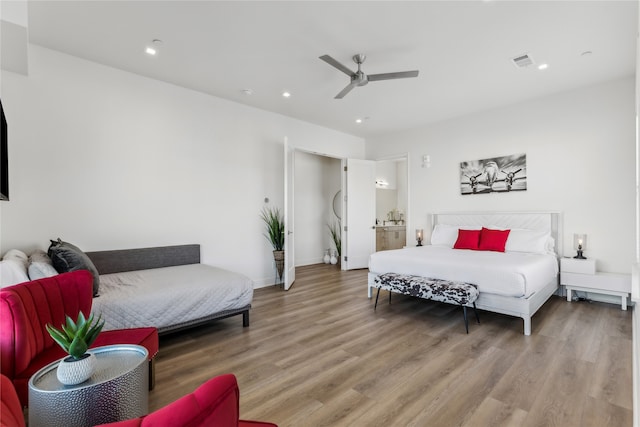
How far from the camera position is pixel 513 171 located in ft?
16.3

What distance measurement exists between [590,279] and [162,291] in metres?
5.10

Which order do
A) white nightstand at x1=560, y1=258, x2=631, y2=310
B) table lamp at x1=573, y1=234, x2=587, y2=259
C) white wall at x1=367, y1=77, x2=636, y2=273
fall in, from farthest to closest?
table lamp at x1=573, y1=234, x2=587, y2=259 → white wall at x1=367, y1=77, x2=636, y2=273 → white nightstand at x1=560, y1=258, x2=631, y2=310

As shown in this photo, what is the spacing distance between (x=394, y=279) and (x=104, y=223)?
11.5 ft

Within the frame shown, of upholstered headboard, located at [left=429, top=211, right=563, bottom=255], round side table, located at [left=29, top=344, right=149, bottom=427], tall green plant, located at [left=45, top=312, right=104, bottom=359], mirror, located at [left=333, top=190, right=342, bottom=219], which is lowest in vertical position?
round side table, located at [left=29, top=344, right=149, bottom=427]

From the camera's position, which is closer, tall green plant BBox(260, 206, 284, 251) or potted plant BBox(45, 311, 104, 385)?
potted plant BBox(45, 311, 104, 385)

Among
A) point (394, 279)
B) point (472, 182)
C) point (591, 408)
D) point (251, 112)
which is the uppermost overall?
point (251, 112)

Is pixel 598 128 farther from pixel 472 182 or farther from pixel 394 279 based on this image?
pixel 394 279

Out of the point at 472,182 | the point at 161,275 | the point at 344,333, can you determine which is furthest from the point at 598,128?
the point at 161,275

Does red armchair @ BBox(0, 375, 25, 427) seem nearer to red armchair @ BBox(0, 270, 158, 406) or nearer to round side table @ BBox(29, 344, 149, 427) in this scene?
round side table @ BBox(29, 344, 149, 427)

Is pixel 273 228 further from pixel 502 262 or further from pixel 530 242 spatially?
pixel 530 242

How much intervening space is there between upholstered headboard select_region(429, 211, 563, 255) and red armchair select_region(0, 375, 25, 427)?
18.3 ft

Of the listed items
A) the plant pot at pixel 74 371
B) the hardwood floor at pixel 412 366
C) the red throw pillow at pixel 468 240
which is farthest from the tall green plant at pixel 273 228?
the plant pot at pixel 74 371

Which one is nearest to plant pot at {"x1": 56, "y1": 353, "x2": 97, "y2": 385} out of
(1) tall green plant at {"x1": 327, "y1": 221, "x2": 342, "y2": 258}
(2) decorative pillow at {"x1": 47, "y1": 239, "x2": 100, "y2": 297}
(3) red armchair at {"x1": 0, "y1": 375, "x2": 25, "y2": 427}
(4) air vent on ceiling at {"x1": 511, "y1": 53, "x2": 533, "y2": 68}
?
(3) red armchair at {"x1": 0, "y1": 375, "x2": 25, "y2": 427}

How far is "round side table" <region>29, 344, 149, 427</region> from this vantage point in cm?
116
